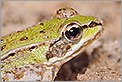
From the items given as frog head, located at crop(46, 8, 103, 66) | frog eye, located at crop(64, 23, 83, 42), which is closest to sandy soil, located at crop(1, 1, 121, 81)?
frog head, located at crop(46, 8, 103, 66)

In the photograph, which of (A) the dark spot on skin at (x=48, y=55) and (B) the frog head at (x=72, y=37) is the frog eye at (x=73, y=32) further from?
(A) the dark spot on skin at (x=48, y=55)

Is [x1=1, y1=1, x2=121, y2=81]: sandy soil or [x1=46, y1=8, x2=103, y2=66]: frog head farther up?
[x1=1, y1=1, x2=121, y2=81]: sandy soil

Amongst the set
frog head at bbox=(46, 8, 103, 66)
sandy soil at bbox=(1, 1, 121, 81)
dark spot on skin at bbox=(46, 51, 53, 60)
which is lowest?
dark spot on skin at bbox=(46, 51, 53, 60)

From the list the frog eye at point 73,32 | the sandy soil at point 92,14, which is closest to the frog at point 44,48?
the frog eye at point 73,32

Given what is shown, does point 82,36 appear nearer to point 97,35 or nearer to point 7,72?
point 97,35

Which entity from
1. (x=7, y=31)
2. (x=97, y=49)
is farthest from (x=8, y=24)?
(x=97, y=49)

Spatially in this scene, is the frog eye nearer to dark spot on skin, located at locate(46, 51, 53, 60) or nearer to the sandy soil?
dark spot on skin, located at locate(46, 51, 53, 60)

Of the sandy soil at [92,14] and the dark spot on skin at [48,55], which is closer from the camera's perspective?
the dark spot on skin at [48,55]
